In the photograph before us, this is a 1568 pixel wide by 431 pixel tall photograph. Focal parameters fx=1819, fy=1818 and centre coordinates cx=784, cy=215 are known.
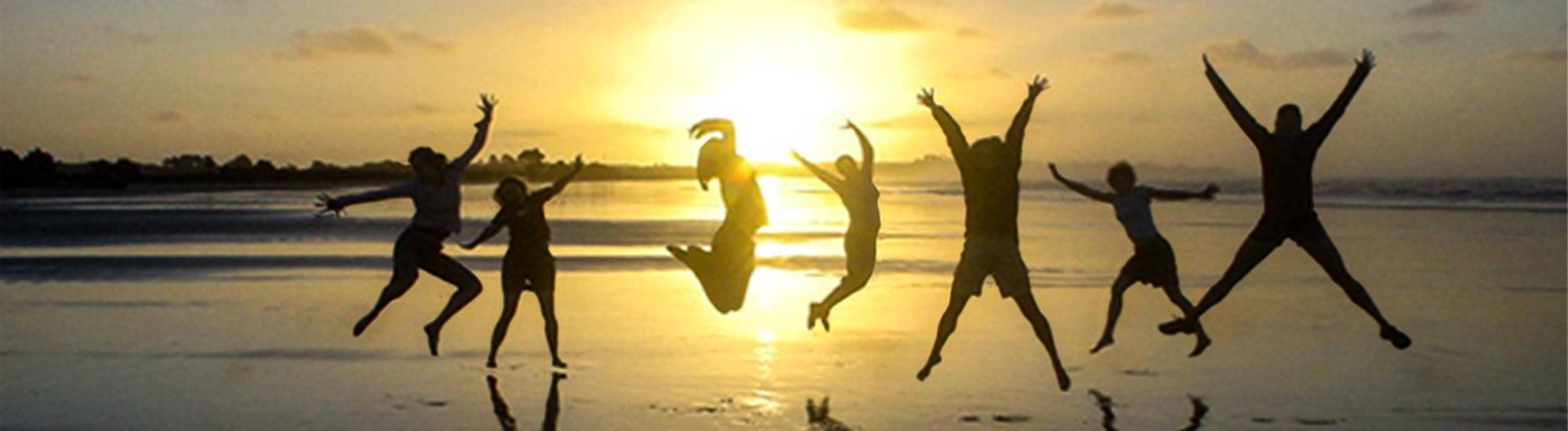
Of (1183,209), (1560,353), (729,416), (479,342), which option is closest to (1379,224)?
(1183,209)

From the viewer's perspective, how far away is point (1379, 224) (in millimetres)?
45531

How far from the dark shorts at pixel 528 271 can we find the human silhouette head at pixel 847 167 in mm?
3203

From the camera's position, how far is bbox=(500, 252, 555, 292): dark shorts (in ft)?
52.5

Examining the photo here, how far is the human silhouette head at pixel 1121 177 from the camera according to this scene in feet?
48.4

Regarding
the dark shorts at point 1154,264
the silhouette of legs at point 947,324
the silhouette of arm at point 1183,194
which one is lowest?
the silhouette of legs at point 947,324

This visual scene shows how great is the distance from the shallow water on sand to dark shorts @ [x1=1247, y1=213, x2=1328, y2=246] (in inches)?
54.6

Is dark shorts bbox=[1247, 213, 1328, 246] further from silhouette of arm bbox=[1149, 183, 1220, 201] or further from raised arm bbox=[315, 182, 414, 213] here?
raised arm bbox=[315, 182, 414, 213]

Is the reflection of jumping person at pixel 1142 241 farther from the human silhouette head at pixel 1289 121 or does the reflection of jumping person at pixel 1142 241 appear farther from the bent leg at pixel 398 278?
the bent leg at pixel 398 278

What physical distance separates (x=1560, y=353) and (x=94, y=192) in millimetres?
85573

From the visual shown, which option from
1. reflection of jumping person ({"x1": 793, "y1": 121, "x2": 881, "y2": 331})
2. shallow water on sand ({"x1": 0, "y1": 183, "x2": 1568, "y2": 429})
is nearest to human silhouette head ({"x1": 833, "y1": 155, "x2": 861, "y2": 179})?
reflection of jumping person ({"x1": 793, "y1": 121, "x2": 881, "y2": 331})

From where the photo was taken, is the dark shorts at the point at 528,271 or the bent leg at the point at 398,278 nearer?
the bent leg at the point at 398,278

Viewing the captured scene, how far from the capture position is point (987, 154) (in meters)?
13.1

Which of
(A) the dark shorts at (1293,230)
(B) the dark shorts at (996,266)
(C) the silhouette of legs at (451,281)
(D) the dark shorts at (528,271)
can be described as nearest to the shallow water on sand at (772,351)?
(C) the silhouette of legs at (451,281)

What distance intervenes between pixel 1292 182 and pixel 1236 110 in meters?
0.72
